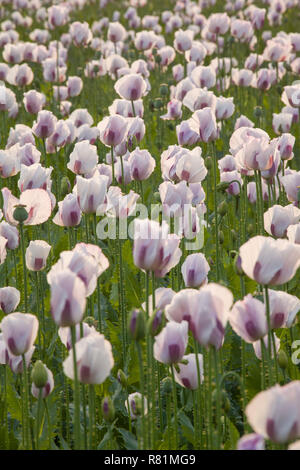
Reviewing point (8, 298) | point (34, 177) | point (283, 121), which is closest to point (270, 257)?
point (8, 298)

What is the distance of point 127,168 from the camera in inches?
114

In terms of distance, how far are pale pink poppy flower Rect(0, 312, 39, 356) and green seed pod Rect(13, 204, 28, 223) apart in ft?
1.57

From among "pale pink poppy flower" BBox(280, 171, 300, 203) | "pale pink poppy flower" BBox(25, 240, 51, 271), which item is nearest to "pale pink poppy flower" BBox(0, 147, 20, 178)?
"pale pink poppy flower" BBox(25, 240, 51, 271)

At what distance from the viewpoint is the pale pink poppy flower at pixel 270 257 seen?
1.39 meters

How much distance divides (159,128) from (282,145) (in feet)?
6.09

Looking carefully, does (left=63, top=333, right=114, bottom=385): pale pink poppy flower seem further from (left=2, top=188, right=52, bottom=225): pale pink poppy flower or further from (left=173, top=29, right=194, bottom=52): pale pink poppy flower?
(left=173, top=29, right=194, bottom=52): pale pink poppy flower

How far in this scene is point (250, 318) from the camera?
55.6 inches

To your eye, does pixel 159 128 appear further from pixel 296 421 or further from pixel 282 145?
pixel 296 421

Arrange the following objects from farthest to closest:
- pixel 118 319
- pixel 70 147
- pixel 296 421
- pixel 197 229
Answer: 1. pixel 70 147
2. pixel 118 319
3. pixel 197 229
4. pixel 296 421

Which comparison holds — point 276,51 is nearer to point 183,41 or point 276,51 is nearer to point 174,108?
point 183,41

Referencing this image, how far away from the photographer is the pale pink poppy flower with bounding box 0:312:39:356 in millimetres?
1462

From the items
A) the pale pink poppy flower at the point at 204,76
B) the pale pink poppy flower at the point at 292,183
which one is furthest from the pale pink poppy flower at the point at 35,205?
the pale pink poppy flower at the point at 204,76
